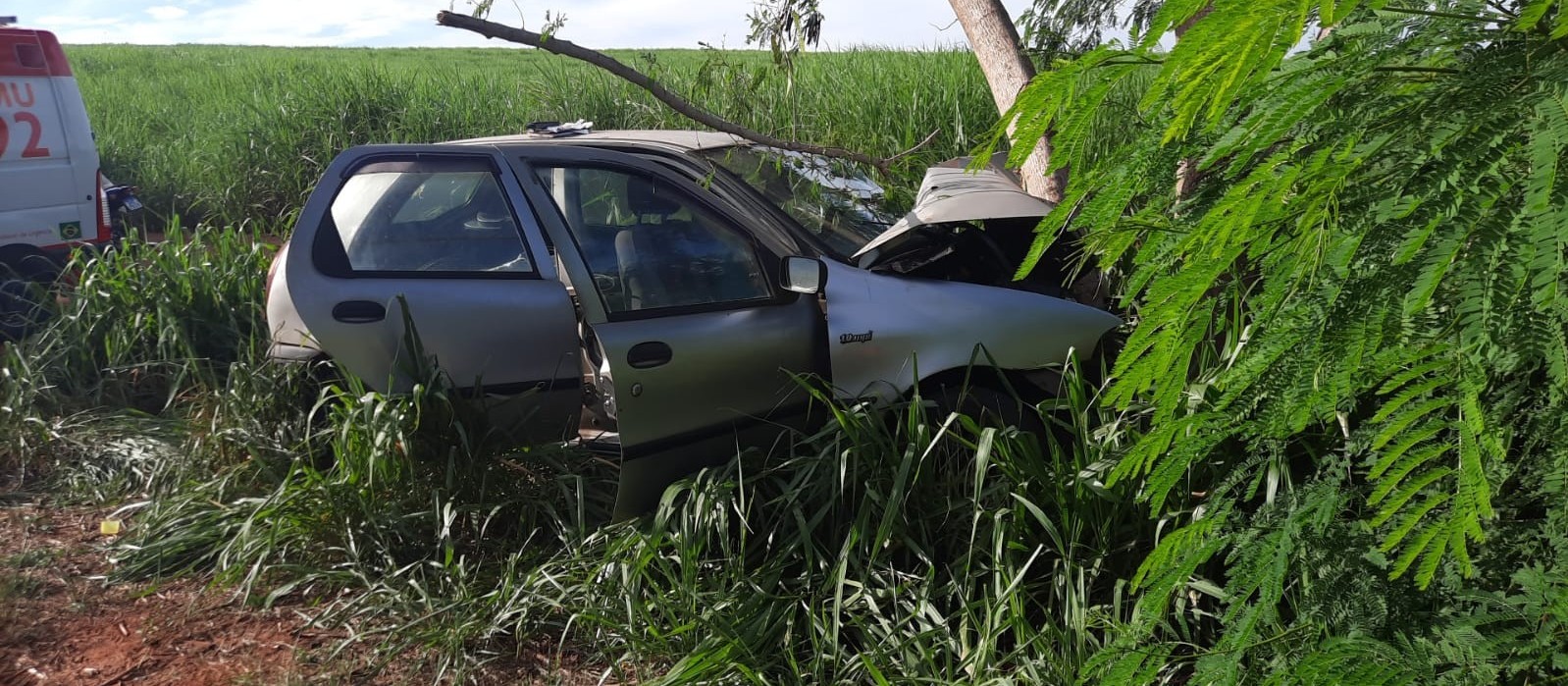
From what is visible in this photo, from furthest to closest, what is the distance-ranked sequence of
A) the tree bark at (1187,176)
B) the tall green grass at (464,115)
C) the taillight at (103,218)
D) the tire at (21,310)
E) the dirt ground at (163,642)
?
1. the tall green grass at (464,115)
2. the taillight at (103,218)
3. the tire at (21,310)
4. the dirt ground at (163,642)
5. the tree bark at (1187,176)

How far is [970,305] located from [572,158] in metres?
1.66

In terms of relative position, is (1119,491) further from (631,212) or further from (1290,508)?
(631,212)

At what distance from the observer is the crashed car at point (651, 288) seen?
13.6 ft

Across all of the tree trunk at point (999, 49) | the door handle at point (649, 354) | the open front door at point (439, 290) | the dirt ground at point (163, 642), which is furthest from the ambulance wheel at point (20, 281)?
the tree trunk at point (999, 49)

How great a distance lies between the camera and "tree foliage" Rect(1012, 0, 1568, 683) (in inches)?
73.4

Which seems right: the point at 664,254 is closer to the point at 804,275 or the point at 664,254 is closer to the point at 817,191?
the point at 804,275

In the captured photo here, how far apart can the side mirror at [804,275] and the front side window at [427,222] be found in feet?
3.88

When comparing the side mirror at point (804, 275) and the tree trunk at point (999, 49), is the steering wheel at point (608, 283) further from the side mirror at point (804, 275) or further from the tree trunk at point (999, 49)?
the tree trunk at point (999, 49)

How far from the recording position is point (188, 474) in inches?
201

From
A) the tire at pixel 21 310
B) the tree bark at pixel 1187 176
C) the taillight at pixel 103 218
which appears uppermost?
the tree bark at pixel 1187 176

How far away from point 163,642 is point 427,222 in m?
1.84

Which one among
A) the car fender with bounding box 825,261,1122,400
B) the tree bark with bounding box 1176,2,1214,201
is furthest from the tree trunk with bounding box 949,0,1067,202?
the tree bark with bounding box 1176,2,1214,201

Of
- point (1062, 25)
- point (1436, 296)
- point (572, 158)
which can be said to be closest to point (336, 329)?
point (572, 158)

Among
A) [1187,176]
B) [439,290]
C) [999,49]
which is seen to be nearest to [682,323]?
[439,290]
